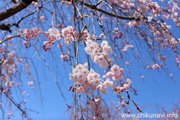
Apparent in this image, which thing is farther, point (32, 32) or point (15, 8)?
point (15, 8)

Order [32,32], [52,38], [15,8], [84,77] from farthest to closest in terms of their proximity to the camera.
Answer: [15,8]
[32,32]
[52,38]
[84,77]

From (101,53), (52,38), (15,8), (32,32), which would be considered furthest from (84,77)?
(15,8)

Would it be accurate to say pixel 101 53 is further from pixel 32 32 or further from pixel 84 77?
pixel 32 32

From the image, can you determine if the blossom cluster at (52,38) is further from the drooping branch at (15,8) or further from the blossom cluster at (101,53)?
the drooping branch at (15,8)

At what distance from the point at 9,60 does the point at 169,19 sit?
2.78m

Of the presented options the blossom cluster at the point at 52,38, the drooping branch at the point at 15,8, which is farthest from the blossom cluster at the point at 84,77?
the drooping branch at the point at 15,8

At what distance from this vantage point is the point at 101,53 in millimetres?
1118

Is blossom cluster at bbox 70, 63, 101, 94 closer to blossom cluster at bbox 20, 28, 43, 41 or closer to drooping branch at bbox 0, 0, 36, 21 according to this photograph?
blossom cluster at bbox 20, 28, 43, 41

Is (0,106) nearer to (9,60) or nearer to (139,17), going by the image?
(9,60)

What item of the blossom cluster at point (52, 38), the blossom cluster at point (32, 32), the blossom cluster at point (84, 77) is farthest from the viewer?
the blossom cluster at point (32, 32)

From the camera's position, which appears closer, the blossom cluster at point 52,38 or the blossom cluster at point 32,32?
the blossom cluster at point 52,38

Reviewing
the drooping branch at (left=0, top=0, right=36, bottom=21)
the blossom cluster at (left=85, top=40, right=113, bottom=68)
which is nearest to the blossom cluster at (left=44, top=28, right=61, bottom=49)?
the blossom cluster at (left=85, top=40, right=113, bottom=68)

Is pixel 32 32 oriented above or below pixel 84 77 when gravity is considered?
above

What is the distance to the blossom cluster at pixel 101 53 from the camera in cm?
111
